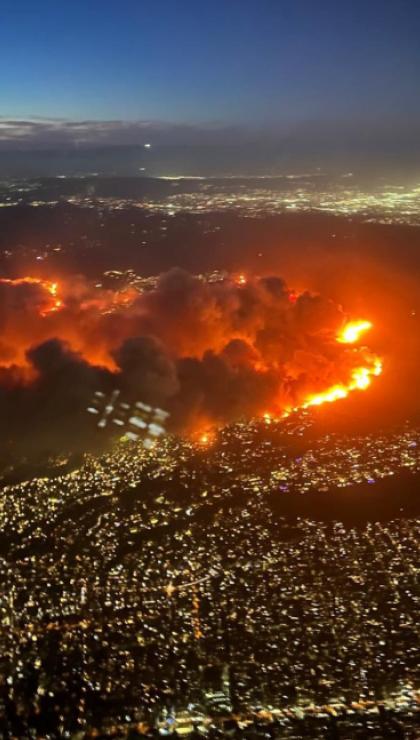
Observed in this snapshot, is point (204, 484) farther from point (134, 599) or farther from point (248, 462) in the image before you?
point (134, 599)

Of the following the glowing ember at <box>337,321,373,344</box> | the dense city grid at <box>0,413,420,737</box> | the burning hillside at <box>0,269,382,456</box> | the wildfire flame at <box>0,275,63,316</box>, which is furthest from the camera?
the wildfire flame at <box>0,275,63,316</box>

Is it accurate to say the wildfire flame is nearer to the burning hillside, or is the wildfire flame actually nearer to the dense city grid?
the burning hillside

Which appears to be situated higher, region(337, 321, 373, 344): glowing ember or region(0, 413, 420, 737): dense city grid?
region(337, 321, 373, 344): glowing ember

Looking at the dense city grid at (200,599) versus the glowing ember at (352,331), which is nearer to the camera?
the dense city grid at (200,599)

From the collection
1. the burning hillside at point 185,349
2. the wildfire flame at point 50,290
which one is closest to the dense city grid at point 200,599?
the burning hillside at point 185,349

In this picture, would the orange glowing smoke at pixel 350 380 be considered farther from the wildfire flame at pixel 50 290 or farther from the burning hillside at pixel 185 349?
the wildfire flame at pixel 50 290

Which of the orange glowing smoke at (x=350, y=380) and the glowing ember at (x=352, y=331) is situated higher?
the glowing ember at (x=352, y=331)

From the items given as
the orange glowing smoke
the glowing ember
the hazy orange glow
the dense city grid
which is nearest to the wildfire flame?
the hazy orange glow

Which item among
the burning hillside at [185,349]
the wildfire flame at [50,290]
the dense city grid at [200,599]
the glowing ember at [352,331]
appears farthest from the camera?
the wildfire flame at [50,290]

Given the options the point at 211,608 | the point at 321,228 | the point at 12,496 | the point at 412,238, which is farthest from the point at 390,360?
the point at 321,228
